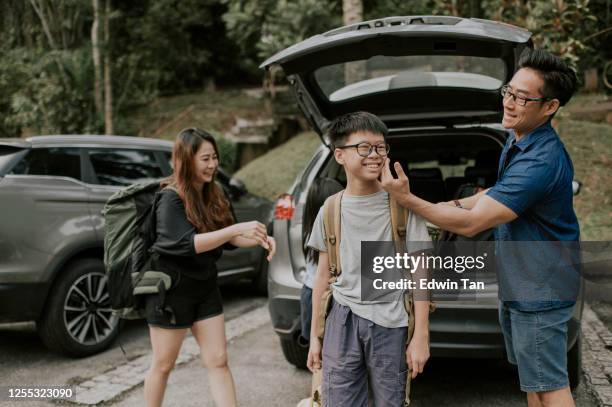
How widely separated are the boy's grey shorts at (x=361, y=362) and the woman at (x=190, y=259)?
677 mm

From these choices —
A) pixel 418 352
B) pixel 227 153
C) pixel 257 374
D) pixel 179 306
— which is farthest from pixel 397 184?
pixel 227 153

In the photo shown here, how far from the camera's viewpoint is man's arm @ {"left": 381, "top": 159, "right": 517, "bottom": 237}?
7.50 feet

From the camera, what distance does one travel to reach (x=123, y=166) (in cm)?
553

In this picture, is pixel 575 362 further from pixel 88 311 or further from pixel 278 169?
pixel 278 169

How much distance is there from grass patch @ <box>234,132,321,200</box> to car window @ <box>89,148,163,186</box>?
19.0 feet

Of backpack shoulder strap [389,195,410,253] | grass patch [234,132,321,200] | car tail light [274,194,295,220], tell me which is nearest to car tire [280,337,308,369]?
car tail light [274,194,295,220]

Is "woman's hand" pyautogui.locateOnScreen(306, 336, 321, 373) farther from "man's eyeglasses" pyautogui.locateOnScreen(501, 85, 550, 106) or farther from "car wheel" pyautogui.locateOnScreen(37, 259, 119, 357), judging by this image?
"car wheel" pyautogui.locateOnScreen(37, 259, 119, 357)

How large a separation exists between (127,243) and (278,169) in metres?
9.59

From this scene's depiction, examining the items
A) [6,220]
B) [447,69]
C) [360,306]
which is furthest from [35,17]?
[360,306]

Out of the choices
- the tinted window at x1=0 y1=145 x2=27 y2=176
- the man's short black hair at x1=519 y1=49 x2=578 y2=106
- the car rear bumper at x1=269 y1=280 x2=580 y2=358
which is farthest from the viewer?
the tinted window at x1=0 y1=145 x2=27 y2=176

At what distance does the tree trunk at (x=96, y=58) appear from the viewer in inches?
611

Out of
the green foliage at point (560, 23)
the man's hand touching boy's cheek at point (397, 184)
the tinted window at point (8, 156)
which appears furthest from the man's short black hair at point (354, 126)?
the green foliage at point (560, 23)

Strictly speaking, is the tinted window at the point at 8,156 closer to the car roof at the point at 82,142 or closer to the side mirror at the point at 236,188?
the car roof at the point at 82,142

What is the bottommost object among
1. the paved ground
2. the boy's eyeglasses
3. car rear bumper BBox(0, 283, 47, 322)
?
the paved ground
